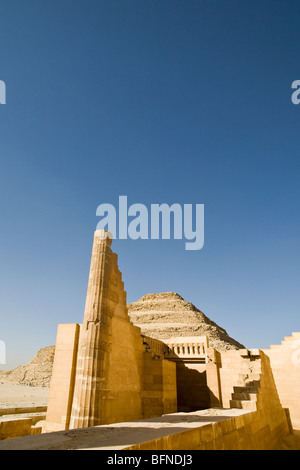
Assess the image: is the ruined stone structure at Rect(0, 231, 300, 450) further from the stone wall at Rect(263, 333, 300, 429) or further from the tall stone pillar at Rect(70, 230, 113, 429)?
the stone wall at Rect(263, 333, 300, 429)

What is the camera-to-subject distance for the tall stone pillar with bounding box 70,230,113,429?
8500mm

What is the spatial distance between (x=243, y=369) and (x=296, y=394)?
5.81 meters

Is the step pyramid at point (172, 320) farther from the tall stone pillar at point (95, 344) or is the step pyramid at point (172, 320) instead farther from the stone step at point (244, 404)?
the tall stone pillar at point (95, 344)

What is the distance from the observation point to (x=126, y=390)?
10.4 metres

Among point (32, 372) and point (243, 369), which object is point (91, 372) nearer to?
point (243, 369)

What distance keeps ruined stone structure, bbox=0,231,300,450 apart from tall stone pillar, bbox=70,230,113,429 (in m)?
0.02

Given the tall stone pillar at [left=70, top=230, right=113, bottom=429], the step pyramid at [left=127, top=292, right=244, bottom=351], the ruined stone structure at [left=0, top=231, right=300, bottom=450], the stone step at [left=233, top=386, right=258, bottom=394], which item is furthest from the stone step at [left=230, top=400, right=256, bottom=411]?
the step pyramid at [left=127, top=292, right=244, bottom=351]

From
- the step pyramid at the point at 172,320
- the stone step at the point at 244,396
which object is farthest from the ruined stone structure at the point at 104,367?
the step pyramid at the point at 172,320

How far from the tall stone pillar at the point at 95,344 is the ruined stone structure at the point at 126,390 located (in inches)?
1.0

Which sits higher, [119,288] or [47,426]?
[119,288]

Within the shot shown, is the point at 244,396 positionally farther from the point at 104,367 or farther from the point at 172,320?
the point at 172,320

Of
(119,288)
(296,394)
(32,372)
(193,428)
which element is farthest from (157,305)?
(193,428)

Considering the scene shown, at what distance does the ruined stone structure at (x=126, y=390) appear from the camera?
552 cm

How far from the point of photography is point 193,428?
17.3 ft
